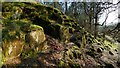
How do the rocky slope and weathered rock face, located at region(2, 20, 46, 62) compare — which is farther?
the rocky slope

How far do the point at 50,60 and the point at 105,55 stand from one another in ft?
13.9

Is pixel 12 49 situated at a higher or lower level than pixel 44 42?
higher

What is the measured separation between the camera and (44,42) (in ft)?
27.6

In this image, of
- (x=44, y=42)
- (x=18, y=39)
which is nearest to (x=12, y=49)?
(x=18, y=39)

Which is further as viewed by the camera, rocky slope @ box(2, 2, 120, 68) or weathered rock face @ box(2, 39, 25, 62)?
rocky slope @ box(2, 2, 120, 68)

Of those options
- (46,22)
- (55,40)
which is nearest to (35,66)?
(55,40)

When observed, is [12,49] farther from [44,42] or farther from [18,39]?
[44,42]

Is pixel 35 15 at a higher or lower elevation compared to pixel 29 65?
higher

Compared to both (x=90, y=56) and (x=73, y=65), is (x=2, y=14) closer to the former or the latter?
(x=73, y=65)

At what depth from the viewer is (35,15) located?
385 inches

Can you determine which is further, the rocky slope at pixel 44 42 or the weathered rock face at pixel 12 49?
the rocky slope at pixel 44 42

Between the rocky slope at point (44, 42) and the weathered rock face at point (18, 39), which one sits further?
the rocky slope at point (44, 42)

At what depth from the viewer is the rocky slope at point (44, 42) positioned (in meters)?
7.09

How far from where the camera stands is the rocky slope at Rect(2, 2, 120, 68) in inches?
279
